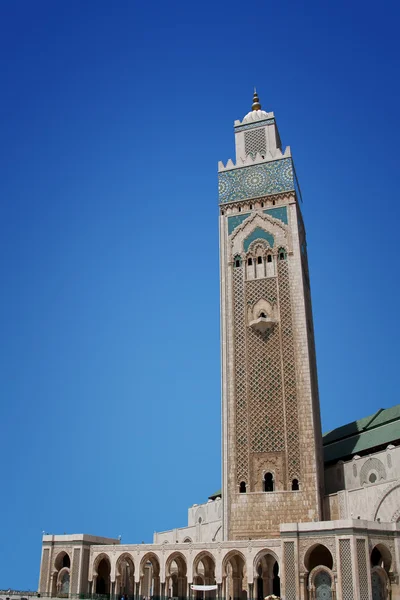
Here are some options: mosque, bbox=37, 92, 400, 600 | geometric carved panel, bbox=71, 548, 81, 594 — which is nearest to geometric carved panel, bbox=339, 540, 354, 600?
mosque, bbox=37, 92, 400, 600

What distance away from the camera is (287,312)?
17.7 m

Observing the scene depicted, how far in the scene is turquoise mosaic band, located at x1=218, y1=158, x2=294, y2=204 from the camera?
19469 millimetres

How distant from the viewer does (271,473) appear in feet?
52.9

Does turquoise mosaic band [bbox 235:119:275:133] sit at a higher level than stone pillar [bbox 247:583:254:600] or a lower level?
higher

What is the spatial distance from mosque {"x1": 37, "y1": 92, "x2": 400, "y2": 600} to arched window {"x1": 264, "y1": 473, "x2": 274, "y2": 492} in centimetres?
10

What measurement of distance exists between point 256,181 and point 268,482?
9322mm

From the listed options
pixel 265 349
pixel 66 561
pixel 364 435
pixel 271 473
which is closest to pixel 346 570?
pixel 271 473

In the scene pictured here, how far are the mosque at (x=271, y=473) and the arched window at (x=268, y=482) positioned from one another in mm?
→ 104

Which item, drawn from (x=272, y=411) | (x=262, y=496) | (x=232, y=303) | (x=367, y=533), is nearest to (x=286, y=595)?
(x=367, y=533)

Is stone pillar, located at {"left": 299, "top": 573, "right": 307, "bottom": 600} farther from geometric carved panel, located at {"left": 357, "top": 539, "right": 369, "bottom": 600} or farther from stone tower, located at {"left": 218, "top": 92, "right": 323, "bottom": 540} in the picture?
stone tower, located at {"left": 218, "top": 92, "right": 323, "bottom": 540}

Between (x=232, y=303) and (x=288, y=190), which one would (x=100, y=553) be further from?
(x=288, y=190)

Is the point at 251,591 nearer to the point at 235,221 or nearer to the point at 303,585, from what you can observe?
the point at 303,585

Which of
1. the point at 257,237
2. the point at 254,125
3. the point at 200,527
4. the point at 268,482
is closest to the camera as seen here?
the point at 268,482

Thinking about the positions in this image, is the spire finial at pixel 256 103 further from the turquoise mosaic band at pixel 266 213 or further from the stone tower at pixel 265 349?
the turquoise mosaic band at pixel 266 213
